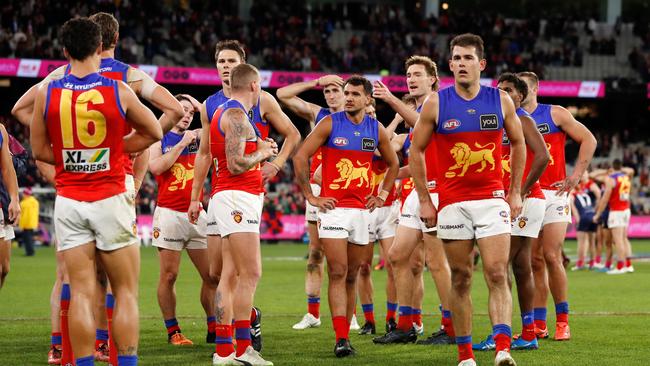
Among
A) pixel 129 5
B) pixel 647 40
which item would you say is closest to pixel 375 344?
pixel 129 5

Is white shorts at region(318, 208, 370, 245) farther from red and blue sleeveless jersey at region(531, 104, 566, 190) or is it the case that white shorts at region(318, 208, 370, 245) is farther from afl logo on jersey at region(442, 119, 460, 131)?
red and blue sleeveless jersey at region(531, 104, 566, 190)

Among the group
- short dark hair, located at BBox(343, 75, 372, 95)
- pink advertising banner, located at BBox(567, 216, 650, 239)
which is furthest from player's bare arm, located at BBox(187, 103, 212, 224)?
pink advertising banner, located at BBox(567, 216, 650, 239)

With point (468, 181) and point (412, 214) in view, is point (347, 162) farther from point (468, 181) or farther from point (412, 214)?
point (468, 181)

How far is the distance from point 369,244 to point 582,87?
1422 inches

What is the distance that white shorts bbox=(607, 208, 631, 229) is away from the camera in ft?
76.7

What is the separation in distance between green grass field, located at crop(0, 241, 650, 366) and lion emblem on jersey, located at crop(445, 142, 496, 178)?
183cm

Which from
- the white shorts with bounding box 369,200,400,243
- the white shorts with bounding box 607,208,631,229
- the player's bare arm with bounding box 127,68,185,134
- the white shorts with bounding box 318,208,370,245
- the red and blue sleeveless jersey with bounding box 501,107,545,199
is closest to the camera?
the player's bare arm with bounding box 127,68,185,134

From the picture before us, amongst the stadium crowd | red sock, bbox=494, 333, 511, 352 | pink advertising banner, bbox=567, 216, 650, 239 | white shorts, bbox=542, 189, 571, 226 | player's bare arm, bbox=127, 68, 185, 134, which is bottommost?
pink advertising banner, bbox=567, 216, 650, 239

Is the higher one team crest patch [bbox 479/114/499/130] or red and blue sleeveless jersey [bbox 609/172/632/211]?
team crest patch [bbox 479/114/499/130]

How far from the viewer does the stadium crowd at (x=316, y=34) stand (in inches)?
1585

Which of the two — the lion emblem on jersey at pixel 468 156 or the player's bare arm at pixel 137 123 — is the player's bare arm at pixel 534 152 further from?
the player's bare arm at pixel 137 123

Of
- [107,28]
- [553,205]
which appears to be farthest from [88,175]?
[553,205]

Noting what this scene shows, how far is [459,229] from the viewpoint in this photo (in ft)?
28.2

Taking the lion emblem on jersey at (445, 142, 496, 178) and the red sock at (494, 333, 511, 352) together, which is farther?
the lion emblem on jersey at (445, 142, 496, 178)
